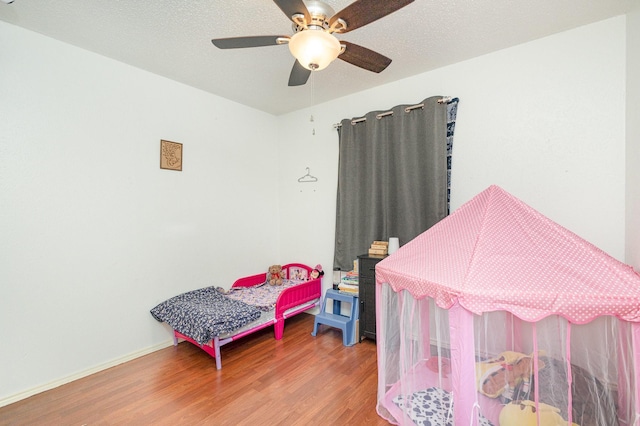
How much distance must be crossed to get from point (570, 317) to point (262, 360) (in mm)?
2446

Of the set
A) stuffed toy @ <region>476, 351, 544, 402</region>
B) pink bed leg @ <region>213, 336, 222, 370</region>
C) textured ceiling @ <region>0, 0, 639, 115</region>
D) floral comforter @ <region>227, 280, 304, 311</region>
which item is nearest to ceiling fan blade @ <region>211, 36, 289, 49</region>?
textured ceiling @ <region>0, 0, 639, 115</region>

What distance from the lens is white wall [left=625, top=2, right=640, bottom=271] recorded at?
2014 millimetres

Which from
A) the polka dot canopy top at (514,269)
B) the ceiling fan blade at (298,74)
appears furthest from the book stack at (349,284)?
the ceiling fan blade at (298,74)

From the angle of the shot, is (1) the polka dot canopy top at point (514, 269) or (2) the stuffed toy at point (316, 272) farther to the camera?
(2) the stuffed toy at point (316, 272)

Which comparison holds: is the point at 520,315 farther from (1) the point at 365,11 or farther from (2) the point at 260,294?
(2) the point at 260,294

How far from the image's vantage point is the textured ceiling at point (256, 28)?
6.79ft

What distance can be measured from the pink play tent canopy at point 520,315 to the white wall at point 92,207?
2.51 m

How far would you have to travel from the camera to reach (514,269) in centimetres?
151

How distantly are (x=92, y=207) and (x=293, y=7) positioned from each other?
2.50m

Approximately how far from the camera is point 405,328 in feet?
6.30

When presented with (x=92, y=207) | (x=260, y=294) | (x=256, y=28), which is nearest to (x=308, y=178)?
(x=260, y=294)

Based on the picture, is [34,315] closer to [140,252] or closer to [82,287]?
[82,287]

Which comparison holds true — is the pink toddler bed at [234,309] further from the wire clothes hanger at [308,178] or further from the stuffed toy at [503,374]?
the stuffed toy at [503,374]

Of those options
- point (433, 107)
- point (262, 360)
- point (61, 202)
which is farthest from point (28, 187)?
point (433, 107)
